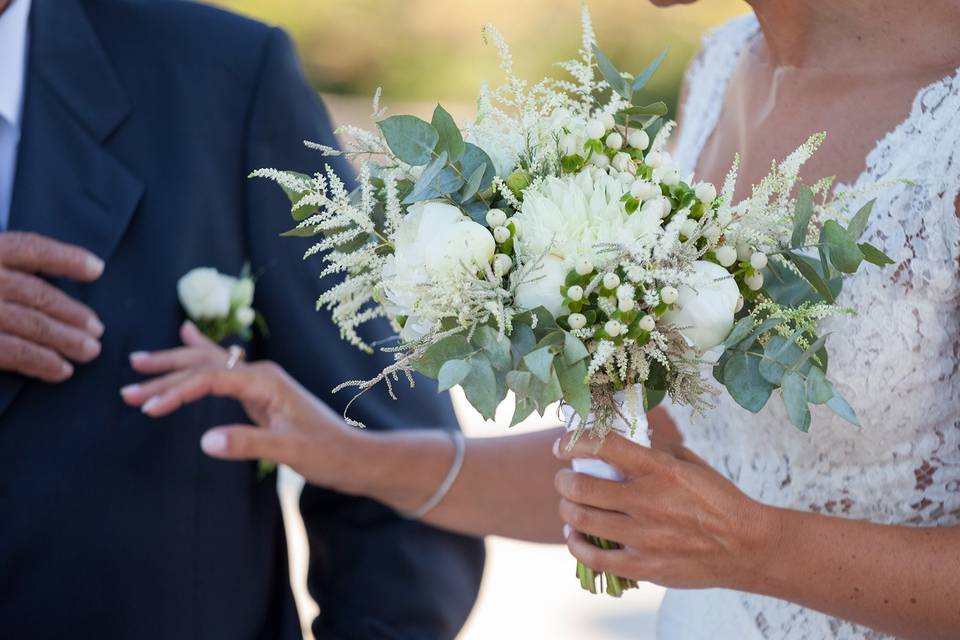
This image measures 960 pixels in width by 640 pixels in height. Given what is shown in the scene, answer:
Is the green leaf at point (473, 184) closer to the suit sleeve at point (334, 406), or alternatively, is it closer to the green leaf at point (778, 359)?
the green leaf at point (778, 359)

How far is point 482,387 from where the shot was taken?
1.53m

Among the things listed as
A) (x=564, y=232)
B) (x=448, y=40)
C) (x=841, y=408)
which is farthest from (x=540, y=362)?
(x=448, y=40)

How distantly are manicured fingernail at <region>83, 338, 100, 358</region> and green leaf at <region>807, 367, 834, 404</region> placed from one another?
4.45 ft

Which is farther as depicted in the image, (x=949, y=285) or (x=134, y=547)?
(x=134, y=547)

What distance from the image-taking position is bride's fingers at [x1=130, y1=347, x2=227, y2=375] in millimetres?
2270

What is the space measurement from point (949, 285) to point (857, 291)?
0.15m

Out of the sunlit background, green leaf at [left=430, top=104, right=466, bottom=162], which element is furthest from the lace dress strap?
the sunlit background

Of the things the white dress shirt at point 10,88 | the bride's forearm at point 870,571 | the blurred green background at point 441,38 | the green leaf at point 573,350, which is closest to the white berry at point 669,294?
the green leaf at point 573,350

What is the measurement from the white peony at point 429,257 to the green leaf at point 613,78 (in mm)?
322

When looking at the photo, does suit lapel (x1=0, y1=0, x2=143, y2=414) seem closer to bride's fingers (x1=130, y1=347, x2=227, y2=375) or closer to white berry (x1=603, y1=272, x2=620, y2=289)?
bride's fingers (x1=130, y1=347, x2=227, y2=375)

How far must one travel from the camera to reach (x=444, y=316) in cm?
158

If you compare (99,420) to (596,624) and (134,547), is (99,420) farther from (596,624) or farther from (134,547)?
(596,624)

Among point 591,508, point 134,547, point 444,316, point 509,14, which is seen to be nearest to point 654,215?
point 444,316

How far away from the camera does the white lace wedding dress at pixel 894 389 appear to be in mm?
1909
